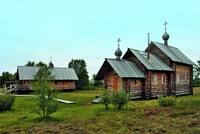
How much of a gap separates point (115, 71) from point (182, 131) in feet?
44.3

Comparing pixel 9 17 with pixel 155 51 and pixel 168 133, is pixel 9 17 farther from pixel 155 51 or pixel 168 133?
pixel 155 51

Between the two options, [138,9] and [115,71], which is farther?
[115,71]

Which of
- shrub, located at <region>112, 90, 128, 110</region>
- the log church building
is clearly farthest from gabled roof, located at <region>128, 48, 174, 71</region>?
shrub, located at <region>112, 90, 128, 110</region>

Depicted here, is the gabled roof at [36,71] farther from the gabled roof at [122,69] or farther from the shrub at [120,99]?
the shrub at [120,99]

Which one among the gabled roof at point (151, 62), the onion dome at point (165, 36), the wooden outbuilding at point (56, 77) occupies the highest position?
the onion dome at point (165, 36)

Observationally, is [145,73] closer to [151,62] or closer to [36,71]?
[151,62]

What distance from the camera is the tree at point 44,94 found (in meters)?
12.0

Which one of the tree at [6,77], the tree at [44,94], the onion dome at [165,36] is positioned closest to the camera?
the tree at [44,94]

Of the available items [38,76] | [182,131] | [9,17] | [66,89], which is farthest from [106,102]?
[66,89]

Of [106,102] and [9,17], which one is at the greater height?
[9,17]

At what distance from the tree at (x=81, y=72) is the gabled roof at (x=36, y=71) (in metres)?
6.57

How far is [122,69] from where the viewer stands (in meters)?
22.6

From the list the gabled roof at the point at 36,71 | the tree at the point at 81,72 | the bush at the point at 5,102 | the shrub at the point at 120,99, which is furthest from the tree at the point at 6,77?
the shrub at the point at 120,99

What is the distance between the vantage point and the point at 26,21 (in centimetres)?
1923
